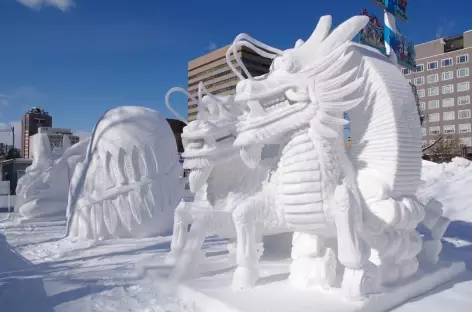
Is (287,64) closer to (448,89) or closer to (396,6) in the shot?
(396,6)

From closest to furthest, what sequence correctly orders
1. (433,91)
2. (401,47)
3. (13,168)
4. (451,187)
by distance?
(451,187)
(401,47)
(13,168)
(433,91)

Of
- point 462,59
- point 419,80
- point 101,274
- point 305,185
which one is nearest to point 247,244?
point 305,185

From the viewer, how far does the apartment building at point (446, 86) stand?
101 ft

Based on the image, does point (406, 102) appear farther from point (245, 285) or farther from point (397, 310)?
point (245, 285)

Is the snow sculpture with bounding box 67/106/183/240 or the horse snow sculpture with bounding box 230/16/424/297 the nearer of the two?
the horse snow sculpture with bounding box 230/16/424/297

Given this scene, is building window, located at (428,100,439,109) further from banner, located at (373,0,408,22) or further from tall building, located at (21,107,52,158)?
tall building, located at (21,107,52,158)

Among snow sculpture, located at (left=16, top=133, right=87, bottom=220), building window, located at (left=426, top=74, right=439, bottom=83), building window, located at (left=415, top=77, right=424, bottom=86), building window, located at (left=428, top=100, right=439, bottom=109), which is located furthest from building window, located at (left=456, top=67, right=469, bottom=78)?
snow sculpture, located at (left=16, top=133, right=87, bottom=220)

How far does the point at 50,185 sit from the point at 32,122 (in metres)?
31.2

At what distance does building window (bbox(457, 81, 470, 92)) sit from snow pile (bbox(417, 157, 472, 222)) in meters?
23.0

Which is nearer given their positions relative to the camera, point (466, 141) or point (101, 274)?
point (101, 274)

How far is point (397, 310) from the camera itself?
288 centimetres

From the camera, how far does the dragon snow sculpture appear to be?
9.86 ft

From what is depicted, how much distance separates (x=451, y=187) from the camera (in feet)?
29.0

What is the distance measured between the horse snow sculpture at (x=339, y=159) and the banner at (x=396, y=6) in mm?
6752
